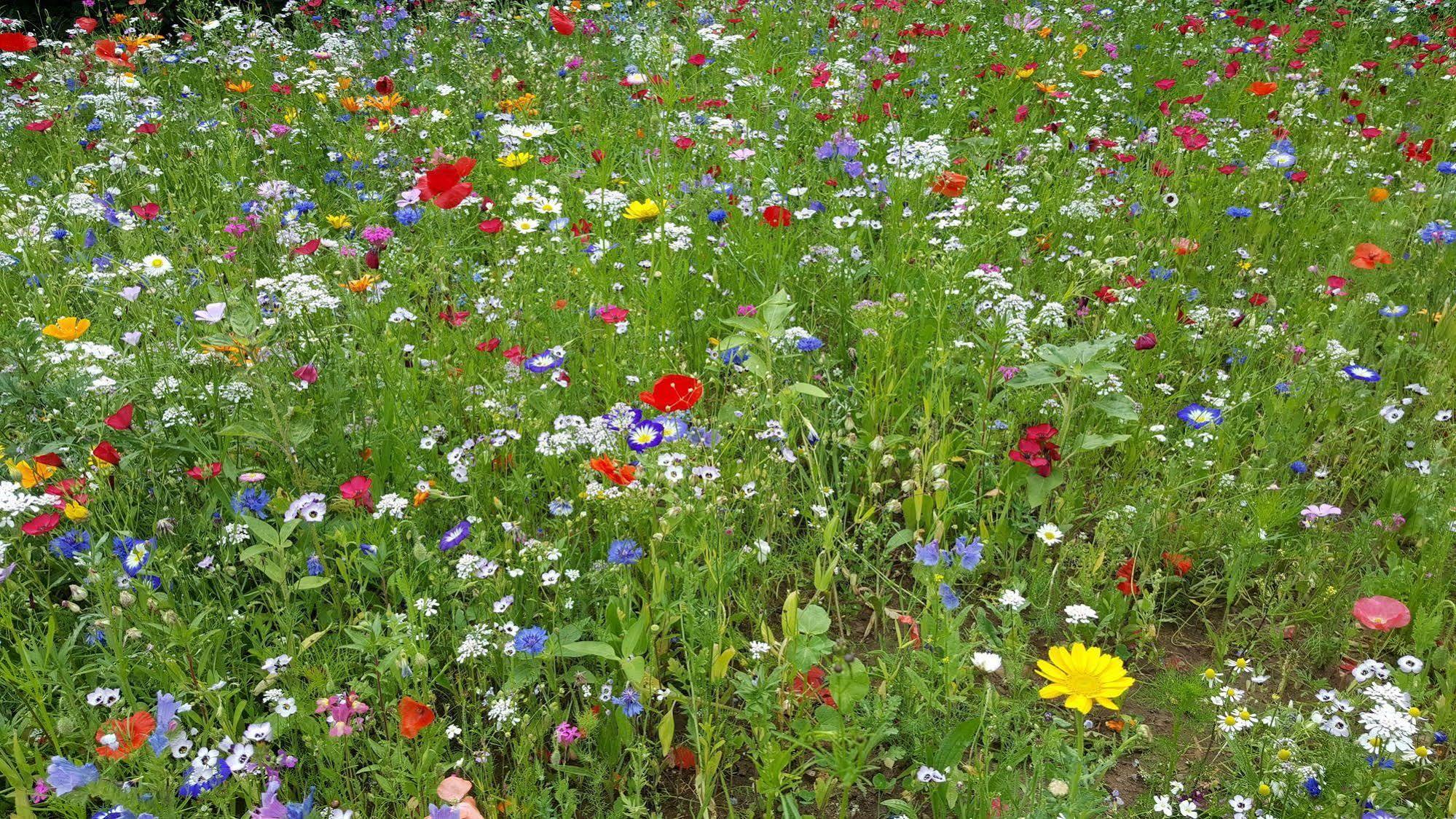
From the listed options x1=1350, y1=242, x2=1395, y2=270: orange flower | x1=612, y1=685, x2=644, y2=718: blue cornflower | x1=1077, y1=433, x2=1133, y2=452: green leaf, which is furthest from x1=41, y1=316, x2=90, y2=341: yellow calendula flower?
x1=1350, y1=242, x2=1395, y2=270: orange flower

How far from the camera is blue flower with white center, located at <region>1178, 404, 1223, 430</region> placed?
2.34 m

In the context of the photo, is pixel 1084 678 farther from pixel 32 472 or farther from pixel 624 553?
pixel 32 472

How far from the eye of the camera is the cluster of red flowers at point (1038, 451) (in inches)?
85.2

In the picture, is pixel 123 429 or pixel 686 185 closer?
pixel 123 429

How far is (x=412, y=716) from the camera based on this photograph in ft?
4.83

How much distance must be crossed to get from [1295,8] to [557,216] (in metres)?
6.26

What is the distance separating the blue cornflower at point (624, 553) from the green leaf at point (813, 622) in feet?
1.13

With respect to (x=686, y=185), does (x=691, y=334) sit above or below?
below

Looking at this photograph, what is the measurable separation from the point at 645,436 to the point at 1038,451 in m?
0.91

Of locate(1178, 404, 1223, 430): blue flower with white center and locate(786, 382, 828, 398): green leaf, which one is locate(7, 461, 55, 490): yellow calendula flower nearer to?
locate(786, 382, 828, 398): green leaf

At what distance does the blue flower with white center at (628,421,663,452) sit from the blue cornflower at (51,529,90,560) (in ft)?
3.62

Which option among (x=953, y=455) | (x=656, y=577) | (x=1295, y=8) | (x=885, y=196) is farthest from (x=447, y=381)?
(x=1295, y=8)

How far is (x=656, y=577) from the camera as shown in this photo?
5.95ft

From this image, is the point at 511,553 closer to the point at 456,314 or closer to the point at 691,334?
the point at 456,314
